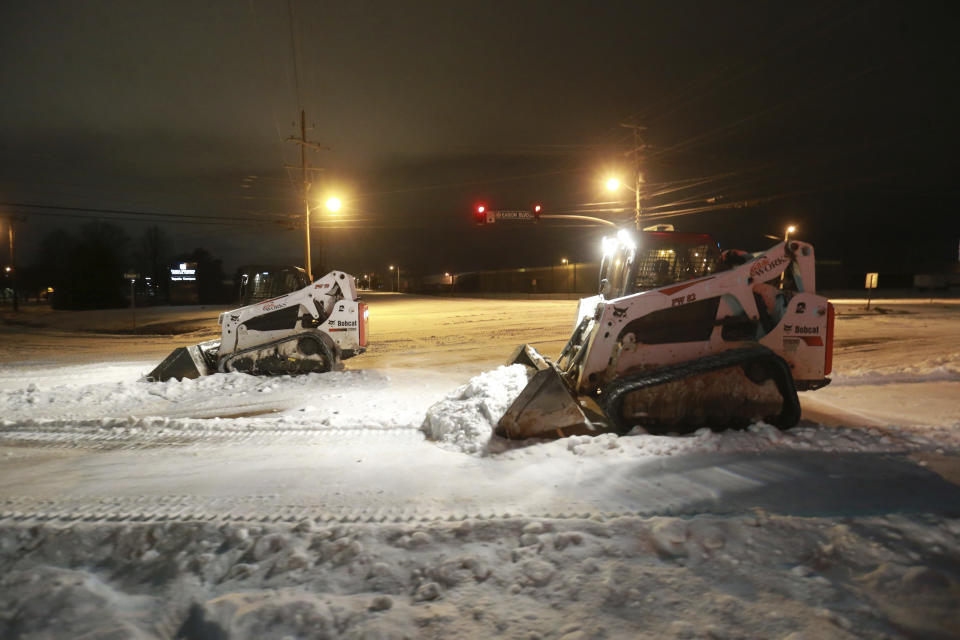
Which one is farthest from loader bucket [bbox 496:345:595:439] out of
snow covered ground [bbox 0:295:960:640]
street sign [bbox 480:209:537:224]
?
street sign [bbox 480:209:537:224]

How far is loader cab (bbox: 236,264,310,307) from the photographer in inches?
414

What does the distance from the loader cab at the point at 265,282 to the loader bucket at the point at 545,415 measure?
655 cm

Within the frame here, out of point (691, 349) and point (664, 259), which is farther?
point (664, 259)

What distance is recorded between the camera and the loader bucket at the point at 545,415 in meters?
5.47

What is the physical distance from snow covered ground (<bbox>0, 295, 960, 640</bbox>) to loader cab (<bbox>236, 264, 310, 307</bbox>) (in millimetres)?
3555

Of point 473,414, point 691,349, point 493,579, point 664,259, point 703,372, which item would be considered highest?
point 664,259

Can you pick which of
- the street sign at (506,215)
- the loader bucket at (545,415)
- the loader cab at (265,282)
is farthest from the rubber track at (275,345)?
the street sign at (506,215)

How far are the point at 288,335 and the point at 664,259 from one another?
22.6 ft

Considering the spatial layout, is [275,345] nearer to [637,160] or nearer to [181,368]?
[181,368]

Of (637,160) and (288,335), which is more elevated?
(637,160)

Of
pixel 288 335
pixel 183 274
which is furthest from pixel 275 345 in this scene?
pixel 183 274

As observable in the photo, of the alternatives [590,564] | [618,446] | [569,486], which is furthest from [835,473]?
[590,564]

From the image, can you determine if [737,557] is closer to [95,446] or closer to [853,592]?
[853,592]

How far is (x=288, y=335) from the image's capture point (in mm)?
9969
